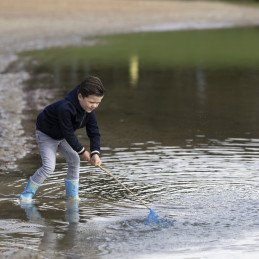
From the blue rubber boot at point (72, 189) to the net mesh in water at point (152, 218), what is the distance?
0.90 m

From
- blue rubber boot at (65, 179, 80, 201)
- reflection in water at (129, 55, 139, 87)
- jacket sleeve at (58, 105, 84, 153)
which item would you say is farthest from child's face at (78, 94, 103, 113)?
reflection in water at (129, 55, 139, 87)

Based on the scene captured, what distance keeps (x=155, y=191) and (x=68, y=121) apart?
128cm

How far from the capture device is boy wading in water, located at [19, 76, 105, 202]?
19.0 ft

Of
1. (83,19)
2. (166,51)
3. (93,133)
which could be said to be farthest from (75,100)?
(83,19)

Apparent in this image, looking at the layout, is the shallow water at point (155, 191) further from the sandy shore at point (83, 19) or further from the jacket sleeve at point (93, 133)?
the sandy shore at point (83, 19)

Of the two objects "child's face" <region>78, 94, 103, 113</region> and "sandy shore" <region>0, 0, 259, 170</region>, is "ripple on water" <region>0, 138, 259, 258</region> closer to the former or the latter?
"child's face" <region>78, 94, 103, 113</region>

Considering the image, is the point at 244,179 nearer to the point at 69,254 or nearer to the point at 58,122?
the point at 58,122

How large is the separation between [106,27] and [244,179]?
78.1 feet

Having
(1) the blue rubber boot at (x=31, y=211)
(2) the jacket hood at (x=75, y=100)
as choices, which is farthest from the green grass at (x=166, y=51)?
(2) the jacket hood at (x=75, y=100)

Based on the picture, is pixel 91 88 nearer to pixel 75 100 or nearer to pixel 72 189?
pixel 75 100

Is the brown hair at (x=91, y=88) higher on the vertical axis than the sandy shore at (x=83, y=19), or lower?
higher

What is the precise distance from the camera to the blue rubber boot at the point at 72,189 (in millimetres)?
6445

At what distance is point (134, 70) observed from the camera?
16.2 metres

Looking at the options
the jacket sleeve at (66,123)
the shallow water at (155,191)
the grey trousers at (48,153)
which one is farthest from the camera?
the grey trousers at (48,153)
